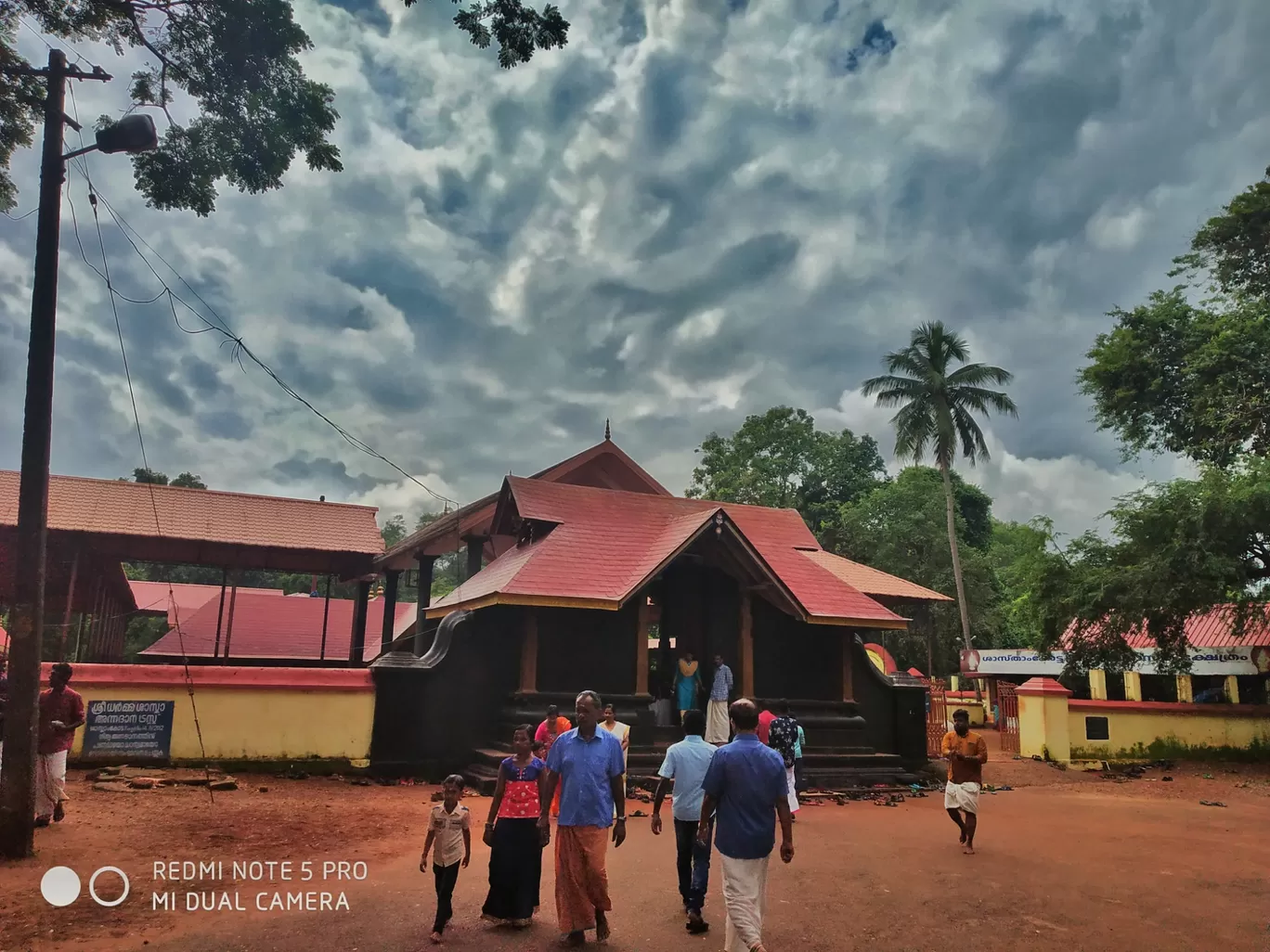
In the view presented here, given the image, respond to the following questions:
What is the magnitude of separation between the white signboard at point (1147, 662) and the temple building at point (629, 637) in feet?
30.6

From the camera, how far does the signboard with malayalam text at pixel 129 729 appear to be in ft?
35.9

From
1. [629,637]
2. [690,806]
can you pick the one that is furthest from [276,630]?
[690,806]

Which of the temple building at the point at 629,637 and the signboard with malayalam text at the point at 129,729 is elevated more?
the temple building at the point at 629,637

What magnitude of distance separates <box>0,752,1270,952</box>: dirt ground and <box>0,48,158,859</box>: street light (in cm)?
62

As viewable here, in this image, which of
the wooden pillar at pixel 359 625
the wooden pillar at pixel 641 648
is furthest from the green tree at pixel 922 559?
the wooden pillar at pixel 641 648

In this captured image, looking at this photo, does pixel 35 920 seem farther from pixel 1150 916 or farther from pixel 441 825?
pixel 1150 916

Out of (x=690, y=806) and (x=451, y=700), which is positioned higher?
(x=451, y=700)

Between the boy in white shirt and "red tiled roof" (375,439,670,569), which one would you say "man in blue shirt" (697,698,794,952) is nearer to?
the boy in white shirt

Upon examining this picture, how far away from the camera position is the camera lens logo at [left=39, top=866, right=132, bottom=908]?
5893mm

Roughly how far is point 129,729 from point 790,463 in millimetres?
A: 34568

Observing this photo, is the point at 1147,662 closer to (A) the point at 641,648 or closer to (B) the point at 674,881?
(A) the point at 641,648

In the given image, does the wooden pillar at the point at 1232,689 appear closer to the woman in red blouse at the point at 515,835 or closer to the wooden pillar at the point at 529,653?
the wooden pillar at the point at 529,653

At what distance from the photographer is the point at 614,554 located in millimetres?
14406

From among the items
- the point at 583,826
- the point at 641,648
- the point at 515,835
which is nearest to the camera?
the point at 583,826
